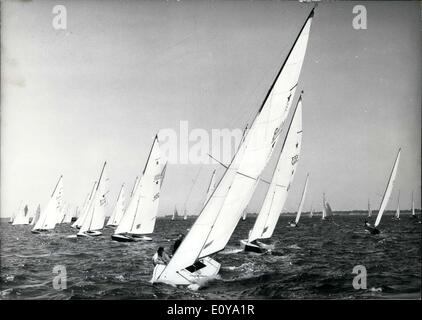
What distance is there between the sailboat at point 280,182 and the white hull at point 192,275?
9.06 meters

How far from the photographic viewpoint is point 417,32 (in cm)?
1499

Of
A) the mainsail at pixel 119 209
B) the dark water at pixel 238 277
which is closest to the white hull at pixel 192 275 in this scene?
the dark water at pixel 238 277

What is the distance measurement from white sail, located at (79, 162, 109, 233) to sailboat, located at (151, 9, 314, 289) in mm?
27567

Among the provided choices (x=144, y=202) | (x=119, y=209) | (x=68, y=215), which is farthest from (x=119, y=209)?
(x=68, y=215)

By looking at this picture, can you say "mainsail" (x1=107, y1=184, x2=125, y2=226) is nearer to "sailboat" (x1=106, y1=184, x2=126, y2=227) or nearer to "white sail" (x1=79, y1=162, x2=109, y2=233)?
"sailboat" (x1=106, y1=184, x2=126, y2=227)

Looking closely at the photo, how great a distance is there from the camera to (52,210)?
1909 inches

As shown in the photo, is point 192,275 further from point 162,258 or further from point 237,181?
point 237,181

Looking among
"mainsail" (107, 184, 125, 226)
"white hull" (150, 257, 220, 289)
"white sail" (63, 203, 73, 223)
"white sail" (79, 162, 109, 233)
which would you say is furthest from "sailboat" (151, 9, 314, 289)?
"white sail" (63, 203, 73, 223)

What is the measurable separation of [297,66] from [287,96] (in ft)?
3.96

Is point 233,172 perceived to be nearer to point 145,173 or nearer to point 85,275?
point 85,275

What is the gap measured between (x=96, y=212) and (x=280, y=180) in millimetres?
26280

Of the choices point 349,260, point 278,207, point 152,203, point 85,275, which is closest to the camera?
point 85,275

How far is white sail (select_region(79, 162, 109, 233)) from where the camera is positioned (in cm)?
4162
